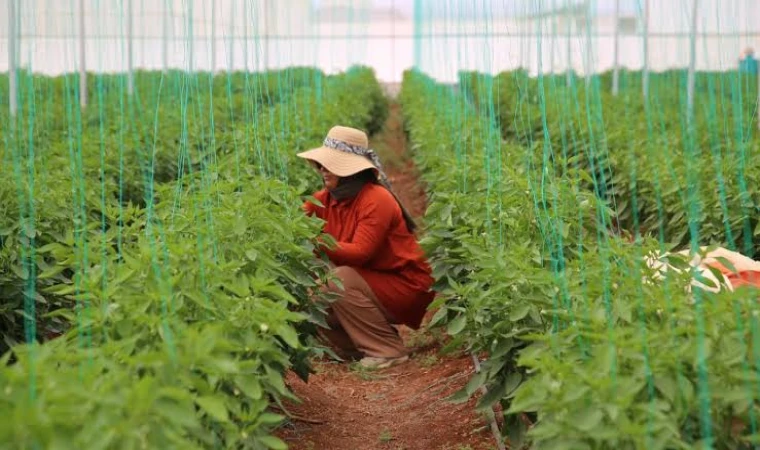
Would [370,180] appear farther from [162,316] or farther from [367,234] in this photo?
[162,316]

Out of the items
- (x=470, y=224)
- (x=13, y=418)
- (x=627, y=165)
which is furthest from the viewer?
(x=627, y=165)

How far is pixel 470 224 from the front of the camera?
15.8 feet

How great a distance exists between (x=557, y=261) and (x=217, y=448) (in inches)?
63.6

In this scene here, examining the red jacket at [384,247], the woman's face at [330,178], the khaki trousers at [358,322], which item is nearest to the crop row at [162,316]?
the woman's face at [330,178]

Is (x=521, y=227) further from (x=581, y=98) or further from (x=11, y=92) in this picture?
(x=581, y=98)

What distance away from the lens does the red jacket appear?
522 centimetres

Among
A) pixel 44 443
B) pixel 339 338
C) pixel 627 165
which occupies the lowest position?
pixel 339 338

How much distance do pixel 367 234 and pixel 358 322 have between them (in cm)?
47

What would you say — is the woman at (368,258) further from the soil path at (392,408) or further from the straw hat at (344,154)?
the soil path at (392,408)


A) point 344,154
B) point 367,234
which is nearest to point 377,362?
point 367,234

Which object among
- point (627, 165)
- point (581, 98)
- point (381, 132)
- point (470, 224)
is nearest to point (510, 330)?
point (470, 224)

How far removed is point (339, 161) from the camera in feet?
17.4

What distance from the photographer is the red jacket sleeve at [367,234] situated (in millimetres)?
5141

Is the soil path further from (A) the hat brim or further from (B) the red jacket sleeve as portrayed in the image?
(A) the hat brim
